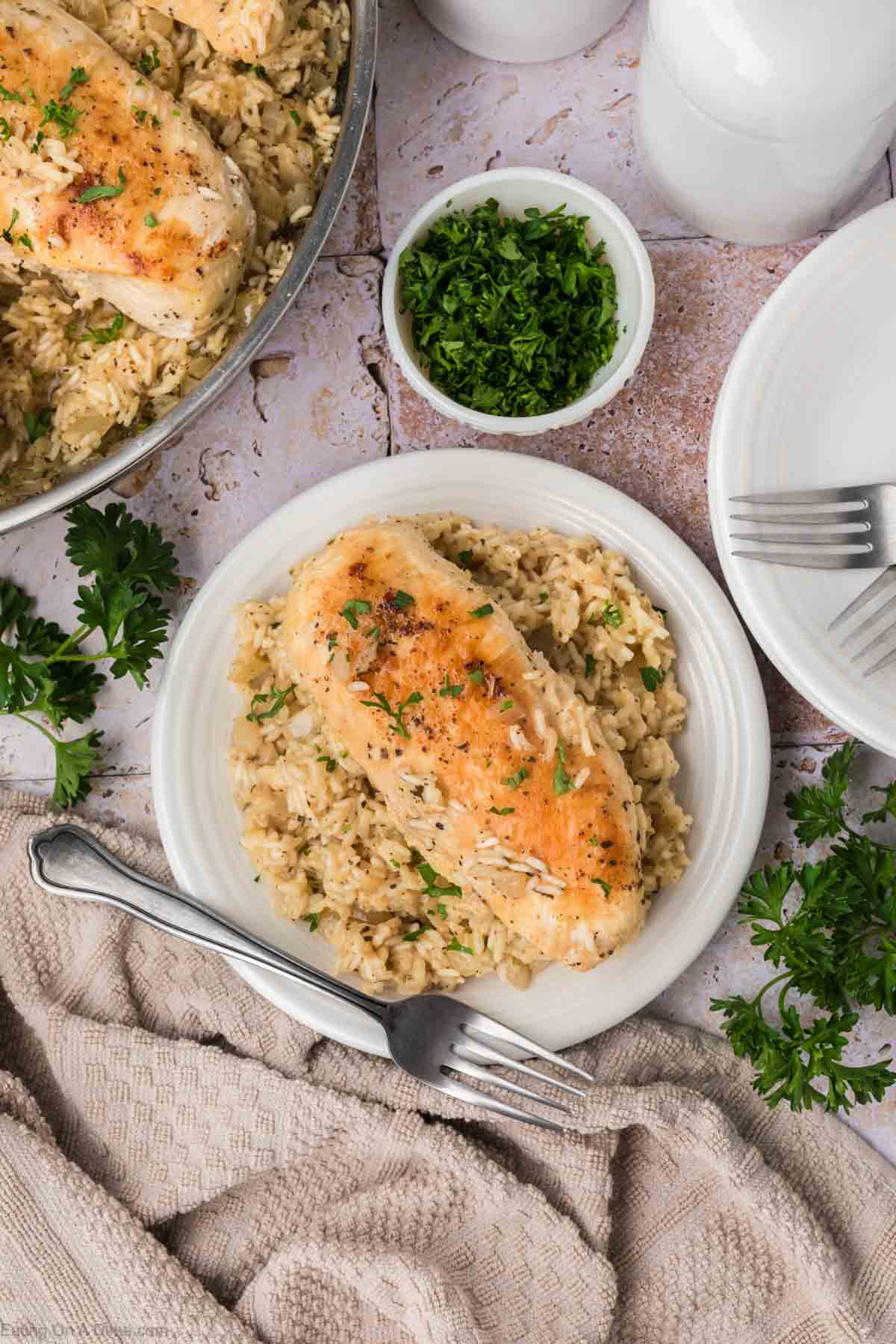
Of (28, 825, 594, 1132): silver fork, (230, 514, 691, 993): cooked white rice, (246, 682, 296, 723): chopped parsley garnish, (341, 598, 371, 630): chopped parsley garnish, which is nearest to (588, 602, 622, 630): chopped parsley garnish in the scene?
(230, 514, 691, 993): cooked white rice

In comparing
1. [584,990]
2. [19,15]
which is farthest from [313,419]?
[584,990]

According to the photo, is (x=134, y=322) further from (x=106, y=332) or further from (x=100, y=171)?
(x=100, y=171)

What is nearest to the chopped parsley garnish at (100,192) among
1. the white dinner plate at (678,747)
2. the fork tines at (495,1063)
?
the white dinner plate at (678,747)

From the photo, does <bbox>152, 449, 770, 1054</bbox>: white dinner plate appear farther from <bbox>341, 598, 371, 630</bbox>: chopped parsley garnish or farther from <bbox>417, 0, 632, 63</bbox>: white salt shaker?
<bbox>417, 0, 632, 63</bbox>: white salt shaker

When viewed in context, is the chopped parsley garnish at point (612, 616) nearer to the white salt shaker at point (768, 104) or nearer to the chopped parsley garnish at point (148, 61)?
the white salt shaker at point (768, 104)

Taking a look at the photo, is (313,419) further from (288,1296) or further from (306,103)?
(288,1296)

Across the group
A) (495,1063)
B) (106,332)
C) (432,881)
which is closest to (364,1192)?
(495,1063)
